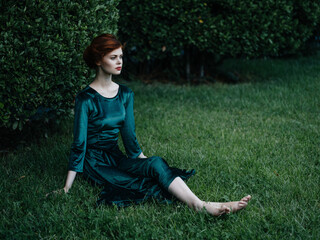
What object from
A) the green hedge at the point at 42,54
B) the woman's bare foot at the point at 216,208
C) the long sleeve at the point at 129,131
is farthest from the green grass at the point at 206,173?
the green hedge at the point at 42,54

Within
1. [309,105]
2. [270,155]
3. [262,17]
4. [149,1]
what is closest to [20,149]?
[270,155]

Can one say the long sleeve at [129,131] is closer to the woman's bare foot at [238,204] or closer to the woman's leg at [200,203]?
the woman's leg at [200,203]

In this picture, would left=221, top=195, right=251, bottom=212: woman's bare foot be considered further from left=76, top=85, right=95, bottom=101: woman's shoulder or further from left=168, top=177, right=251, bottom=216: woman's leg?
left=76, top=85, right=95, bottom=101: woman's shoulder

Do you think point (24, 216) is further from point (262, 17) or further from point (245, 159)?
point (262, 17)

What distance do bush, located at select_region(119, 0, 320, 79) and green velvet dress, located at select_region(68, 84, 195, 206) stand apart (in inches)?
139

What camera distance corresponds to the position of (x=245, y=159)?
3535mm

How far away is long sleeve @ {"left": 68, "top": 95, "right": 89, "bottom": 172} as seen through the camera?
289 centimetres

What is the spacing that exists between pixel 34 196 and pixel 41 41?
158 centimetres

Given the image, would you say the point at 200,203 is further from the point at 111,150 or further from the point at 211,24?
the point at 211,24

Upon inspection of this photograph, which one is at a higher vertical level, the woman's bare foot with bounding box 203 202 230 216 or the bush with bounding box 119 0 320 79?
the bush with bounding box 119 0 320 79

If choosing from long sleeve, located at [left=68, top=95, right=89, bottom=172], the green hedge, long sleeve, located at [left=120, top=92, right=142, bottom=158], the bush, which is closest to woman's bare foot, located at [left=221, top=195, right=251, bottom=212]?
long sleeve, located at [left=120, top=92, right=142, bottom=158]

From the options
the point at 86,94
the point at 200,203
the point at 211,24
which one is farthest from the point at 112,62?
the point at 211,24

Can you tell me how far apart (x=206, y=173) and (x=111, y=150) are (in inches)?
37.1

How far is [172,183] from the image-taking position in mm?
2723
